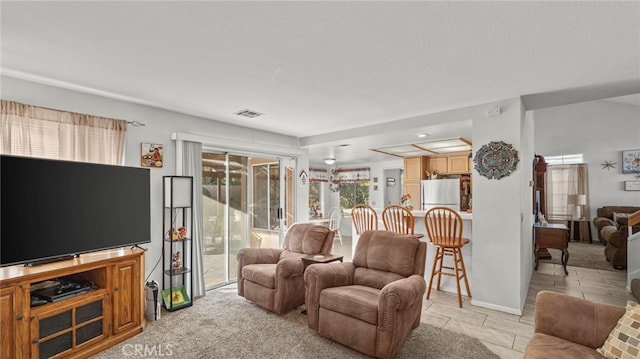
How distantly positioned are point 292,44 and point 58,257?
2511 millimetres

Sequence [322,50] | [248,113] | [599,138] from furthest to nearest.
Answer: [599,138] < [248,113] < [322,50]

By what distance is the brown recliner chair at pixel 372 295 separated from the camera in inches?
92.7

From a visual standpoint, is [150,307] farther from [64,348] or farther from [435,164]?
[435,164]

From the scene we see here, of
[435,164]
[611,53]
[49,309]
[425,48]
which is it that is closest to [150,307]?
[49,309]

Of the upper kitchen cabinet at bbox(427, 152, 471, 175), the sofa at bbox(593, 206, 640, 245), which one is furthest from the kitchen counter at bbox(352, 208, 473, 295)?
the sofa at bbox(593, 206, 640, 245)

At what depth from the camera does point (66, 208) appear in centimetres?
254

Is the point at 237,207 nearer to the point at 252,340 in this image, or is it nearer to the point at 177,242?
the point at 177,242

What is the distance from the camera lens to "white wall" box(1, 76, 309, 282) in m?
2.80

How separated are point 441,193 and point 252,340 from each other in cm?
501

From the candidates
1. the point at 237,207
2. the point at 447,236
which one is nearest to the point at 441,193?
the point at 447,236

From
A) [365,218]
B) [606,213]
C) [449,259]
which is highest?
[365,218]

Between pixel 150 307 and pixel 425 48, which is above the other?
pixel 425 48

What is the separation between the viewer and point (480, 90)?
3.07m

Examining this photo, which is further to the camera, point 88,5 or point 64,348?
point 64,348
